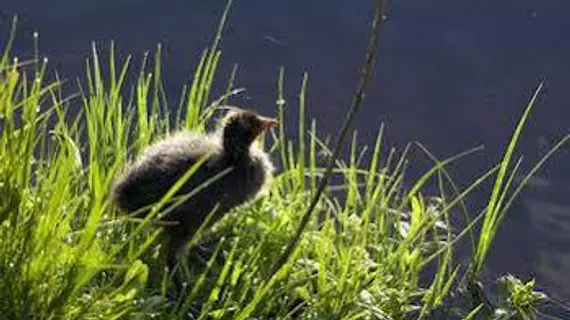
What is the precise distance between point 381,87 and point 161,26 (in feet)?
2.87

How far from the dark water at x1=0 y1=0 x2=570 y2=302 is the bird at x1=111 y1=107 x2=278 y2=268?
1.63m

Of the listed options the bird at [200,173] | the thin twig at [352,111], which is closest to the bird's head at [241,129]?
the bird at [200,173]

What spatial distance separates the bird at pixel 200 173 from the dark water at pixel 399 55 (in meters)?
1.63

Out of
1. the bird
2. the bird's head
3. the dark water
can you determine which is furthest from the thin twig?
the dark water

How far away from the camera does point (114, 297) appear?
7.32 feet

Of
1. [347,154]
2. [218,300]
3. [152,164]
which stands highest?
[152,164]

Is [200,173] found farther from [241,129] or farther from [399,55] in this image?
[399,55]

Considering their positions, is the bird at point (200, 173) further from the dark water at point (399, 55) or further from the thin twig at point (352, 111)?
the dark water at point (399, 55)

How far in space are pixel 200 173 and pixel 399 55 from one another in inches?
95.6

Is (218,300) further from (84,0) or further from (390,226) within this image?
(84,0)

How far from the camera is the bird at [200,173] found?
100 inches

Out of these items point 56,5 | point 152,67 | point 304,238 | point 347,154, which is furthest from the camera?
point 56,5

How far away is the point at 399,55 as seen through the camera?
491 centimetres

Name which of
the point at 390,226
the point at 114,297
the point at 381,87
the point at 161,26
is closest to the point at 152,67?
the point at 161,26
